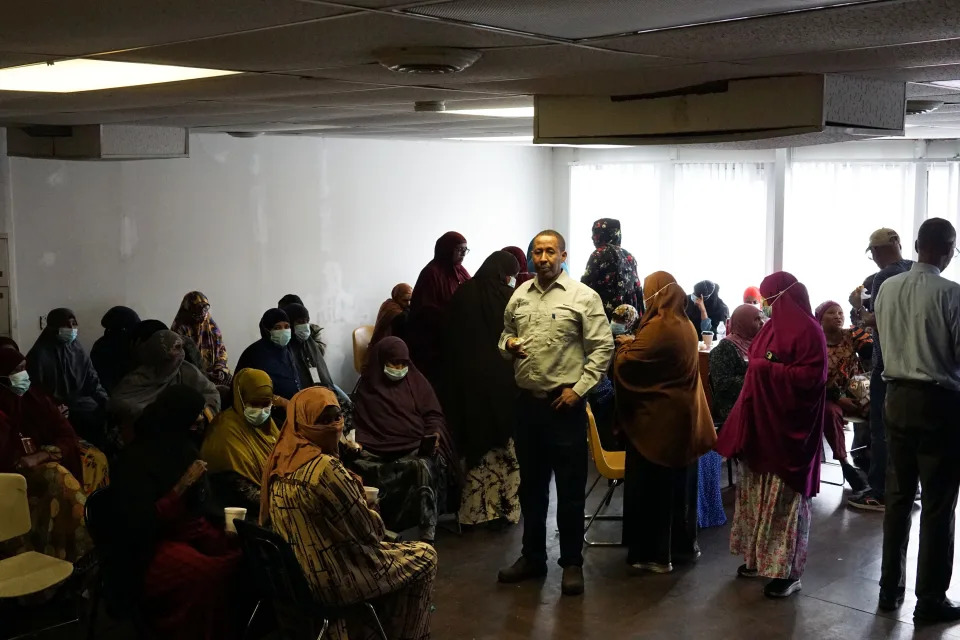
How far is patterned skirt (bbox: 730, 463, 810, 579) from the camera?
473 centimetres

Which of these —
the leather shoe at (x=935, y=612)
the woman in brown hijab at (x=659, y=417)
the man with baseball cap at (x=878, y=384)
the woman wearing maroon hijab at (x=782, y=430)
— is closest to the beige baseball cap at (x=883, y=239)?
the man with baseball cap at (x=878, y=384)

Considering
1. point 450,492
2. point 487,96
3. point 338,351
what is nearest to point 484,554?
point 450,492

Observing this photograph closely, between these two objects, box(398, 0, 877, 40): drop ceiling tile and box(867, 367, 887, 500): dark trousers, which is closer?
box(398, 0, 877, 40): drop ceiling tile

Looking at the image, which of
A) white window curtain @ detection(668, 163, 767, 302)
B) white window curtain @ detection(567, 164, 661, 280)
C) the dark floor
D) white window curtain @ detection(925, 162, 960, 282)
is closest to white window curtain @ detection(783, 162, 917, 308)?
white window curtain @ detection(925, 162, 960, 282)

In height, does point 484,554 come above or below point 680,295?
below

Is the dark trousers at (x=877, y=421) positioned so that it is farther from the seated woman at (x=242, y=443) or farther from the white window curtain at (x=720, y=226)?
the white window curtain at (x=720, y=226)

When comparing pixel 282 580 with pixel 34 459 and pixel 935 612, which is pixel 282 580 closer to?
pixel 34 459

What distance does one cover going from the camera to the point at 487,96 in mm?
4227

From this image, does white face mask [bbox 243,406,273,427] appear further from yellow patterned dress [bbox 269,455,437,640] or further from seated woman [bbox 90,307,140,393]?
seated woman [bbox 90,307,140,393]

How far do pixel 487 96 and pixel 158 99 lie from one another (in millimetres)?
1398

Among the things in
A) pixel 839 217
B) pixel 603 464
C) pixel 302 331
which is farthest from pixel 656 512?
pixel 839 217

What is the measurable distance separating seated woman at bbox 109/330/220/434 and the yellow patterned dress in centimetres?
202

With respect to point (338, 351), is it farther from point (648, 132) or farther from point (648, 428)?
point (648, 132)

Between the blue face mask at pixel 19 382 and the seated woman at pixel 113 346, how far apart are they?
58.0 inches
